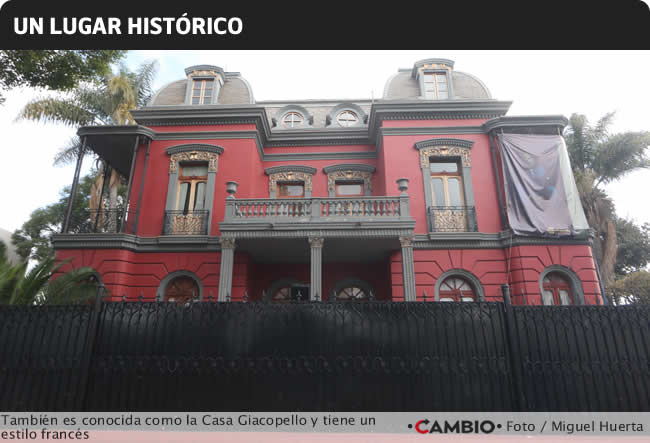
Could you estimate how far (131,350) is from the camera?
4.73 m

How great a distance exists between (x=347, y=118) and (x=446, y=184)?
205 inches

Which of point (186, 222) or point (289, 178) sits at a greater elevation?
point (289, 178)

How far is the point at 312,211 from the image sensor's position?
32.5ft

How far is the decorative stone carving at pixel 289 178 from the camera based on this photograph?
42.8ft

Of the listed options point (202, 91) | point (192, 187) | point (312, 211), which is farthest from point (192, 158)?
point (312, 211)

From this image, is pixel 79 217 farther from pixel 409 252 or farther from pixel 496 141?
pixel 496 141

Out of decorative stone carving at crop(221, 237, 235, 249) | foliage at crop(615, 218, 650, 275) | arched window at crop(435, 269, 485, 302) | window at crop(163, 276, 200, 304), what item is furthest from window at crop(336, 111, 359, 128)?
foliage at crop(615, 218, 650, 275)

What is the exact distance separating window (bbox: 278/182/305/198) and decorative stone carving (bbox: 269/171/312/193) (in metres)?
0.19

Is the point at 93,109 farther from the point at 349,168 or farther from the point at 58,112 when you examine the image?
the point at 349,168

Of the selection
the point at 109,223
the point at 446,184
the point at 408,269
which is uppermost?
the point at 446,184

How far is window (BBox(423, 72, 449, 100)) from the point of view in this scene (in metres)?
12.6

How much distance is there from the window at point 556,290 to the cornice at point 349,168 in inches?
273

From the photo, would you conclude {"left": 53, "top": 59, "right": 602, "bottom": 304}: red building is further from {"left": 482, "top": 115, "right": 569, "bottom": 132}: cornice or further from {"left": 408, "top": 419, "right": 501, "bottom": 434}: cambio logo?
{"left": 408, "top": 419, "right": 501, "bottom": 434}: cambio logo

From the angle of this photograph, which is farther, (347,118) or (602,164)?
(602,164)
